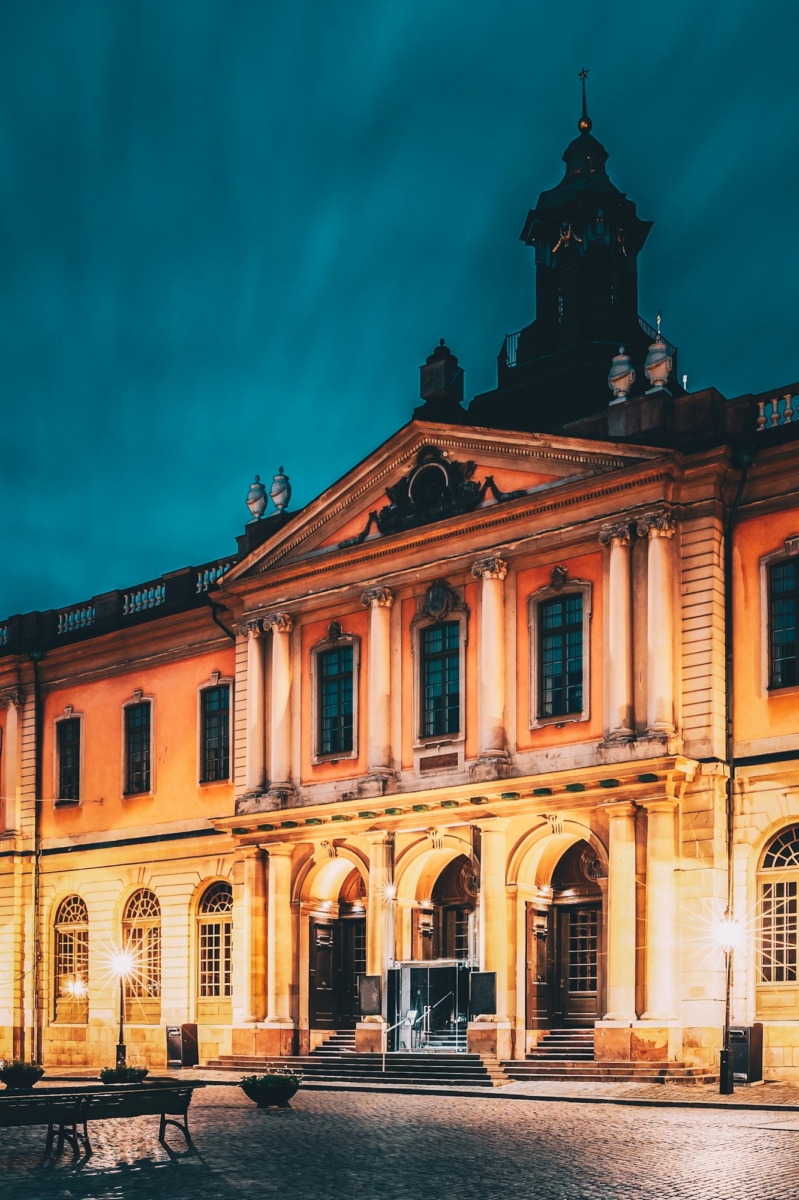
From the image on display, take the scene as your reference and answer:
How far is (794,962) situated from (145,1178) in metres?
15.0

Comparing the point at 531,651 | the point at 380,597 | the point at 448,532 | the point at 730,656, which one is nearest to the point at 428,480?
the point at 448,532

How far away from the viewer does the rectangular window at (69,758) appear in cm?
4325

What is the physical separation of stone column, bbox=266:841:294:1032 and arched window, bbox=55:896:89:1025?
→ 818cm

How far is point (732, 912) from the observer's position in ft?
92.5

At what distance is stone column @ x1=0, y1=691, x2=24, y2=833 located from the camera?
4397cm

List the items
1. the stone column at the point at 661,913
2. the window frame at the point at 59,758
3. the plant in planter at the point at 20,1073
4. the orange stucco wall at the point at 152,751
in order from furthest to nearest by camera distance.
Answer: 1. the window frame at the point at 59,758
2. the orange stucco wall at the point at 152,751
3. the stone column at the point at 661,913
4. the plant in planter at the point at 20,1073

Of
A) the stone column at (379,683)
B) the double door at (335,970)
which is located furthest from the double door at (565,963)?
the double door at (335,970)

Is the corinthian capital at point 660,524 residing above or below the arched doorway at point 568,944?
above

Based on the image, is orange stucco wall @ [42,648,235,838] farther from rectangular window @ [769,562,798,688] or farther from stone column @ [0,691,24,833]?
rectangular window @ [769,562,798,688]

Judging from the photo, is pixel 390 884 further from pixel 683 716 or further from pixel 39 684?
pixel 39 684

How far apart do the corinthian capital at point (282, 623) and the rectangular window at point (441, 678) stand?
3.95 meters

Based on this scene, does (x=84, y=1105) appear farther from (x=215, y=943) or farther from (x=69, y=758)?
(x=69, y=758)

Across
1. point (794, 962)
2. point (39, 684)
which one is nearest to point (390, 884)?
point (794, 962)

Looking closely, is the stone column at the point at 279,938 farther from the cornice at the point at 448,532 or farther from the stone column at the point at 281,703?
the cornice at the point at 448,532
